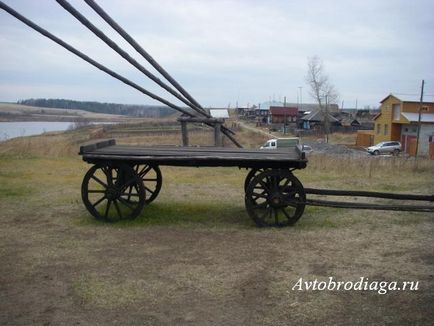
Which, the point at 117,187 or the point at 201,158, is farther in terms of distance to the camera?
the point at 117,187

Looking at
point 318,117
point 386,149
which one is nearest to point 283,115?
point 318,117

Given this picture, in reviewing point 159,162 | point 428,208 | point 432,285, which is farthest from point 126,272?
point 428,208

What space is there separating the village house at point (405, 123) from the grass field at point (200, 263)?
124ft

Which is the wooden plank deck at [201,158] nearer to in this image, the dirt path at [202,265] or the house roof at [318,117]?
the dirt path at [202,265]

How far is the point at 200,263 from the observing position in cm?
577

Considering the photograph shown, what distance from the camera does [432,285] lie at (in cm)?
496

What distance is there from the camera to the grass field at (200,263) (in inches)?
172

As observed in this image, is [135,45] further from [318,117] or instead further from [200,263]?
[318,117]

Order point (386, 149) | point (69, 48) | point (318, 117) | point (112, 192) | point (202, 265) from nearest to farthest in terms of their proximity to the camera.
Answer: point (202, 265)
point (69, 48)
point (112, 192)
point (386, 149)
point (318, 117)

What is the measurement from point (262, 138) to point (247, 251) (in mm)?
44109

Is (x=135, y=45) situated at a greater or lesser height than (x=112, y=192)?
greater

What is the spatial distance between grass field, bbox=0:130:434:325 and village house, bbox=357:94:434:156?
3788 centimetres

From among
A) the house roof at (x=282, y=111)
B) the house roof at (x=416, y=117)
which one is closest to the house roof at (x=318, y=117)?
the house roof at (x=282, y=111)

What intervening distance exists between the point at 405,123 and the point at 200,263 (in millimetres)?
43619
